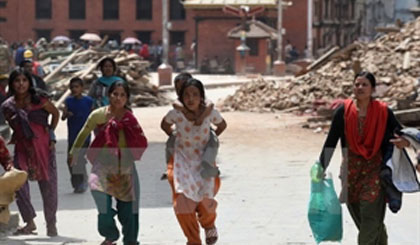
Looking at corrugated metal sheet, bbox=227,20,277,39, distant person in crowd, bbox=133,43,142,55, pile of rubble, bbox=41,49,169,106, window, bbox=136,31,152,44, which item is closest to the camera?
pile of rubble, bbox=41,49,169,106

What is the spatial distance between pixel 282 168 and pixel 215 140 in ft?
22.1

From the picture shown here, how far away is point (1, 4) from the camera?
2405 inches

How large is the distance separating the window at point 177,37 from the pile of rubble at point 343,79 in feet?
105

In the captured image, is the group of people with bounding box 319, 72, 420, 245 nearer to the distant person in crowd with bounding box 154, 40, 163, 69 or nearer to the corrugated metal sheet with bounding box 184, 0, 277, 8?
the corrugated metal sheet with bounding box 184, 0, 277, 8

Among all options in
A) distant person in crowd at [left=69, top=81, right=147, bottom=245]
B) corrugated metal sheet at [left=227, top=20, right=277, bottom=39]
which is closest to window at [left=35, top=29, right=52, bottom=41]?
corrugated metal sheet at [left=227, top=20, right=277, bottom=39]

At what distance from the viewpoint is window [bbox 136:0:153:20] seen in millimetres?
61094

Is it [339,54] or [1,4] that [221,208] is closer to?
[339,54]

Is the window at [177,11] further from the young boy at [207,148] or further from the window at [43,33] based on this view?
the young boy at [207,148]

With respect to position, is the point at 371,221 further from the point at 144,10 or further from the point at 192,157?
the point at 144,10

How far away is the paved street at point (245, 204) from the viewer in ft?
31.2

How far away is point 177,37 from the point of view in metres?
61.1

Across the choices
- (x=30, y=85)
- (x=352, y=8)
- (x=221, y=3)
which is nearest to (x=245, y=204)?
(x=30, y=85)

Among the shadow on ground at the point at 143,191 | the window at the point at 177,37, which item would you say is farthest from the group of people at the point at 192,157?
the window at the point at 177,37

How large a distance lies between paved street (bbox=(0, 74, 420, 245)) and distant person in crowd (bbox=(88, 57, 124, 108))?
1.13m
